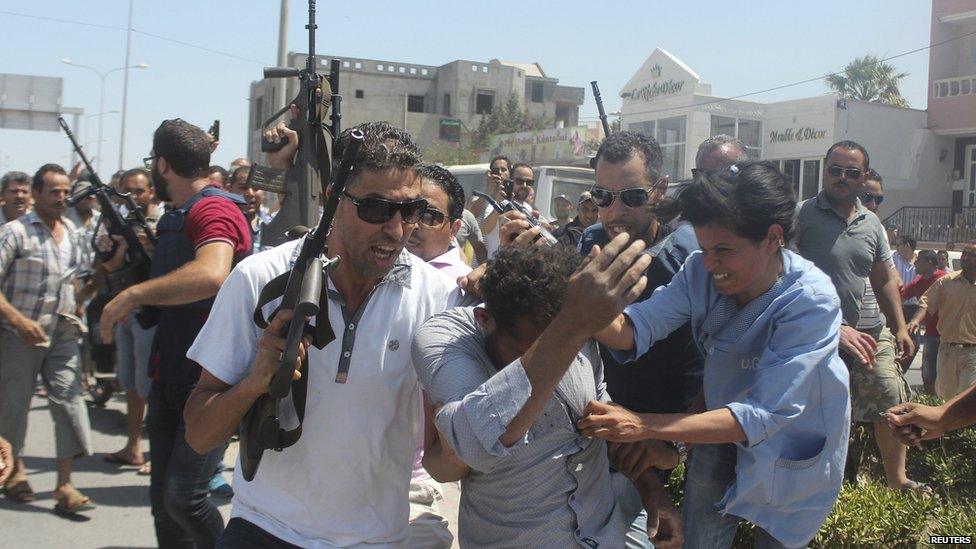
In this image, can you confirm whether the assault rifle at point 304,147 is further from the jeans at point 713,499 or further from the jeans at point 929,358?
the jeans at point 929,358

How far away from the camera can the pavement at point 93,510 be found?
563cm

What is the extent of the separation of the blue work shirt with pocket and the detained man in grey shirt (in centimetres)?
47

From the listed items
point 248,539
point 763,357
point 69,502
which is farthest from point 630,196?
point 69,502

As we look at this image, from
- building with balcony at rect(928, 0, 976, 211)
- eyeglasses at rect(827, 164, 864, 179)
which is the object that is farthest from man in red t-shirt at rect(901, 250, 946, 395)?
building with balcony at rect(928, 0, 976, 211)

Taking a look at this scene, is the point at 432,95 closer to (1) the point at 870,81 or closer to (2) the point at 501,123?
(2) the point at 501,123

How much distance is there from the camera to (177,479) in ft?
12.5

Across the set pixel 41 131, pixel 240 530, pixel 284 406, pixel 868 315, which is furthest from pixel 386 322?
pixel 41 131

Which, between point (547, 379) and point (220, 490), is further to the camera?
point (220, 490)

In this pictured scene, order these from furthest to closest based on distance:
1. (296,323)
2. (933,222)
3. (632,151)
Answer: (933,222), (632,151), (296,323)

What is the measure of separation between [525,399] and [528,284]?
14.0 inches

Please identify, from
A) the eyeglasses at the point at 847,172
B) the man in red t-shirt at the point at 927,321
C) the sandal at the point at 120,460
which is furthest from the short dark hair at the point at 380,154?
the man in red t-shirt at the point at 927,321

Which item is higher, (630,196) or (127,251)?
(630,196)

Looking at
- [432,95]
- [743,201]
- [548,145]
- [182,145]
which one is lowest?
[743,201]

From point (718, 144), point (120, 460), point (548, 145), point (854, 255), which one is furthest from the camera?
point (548, 145)
